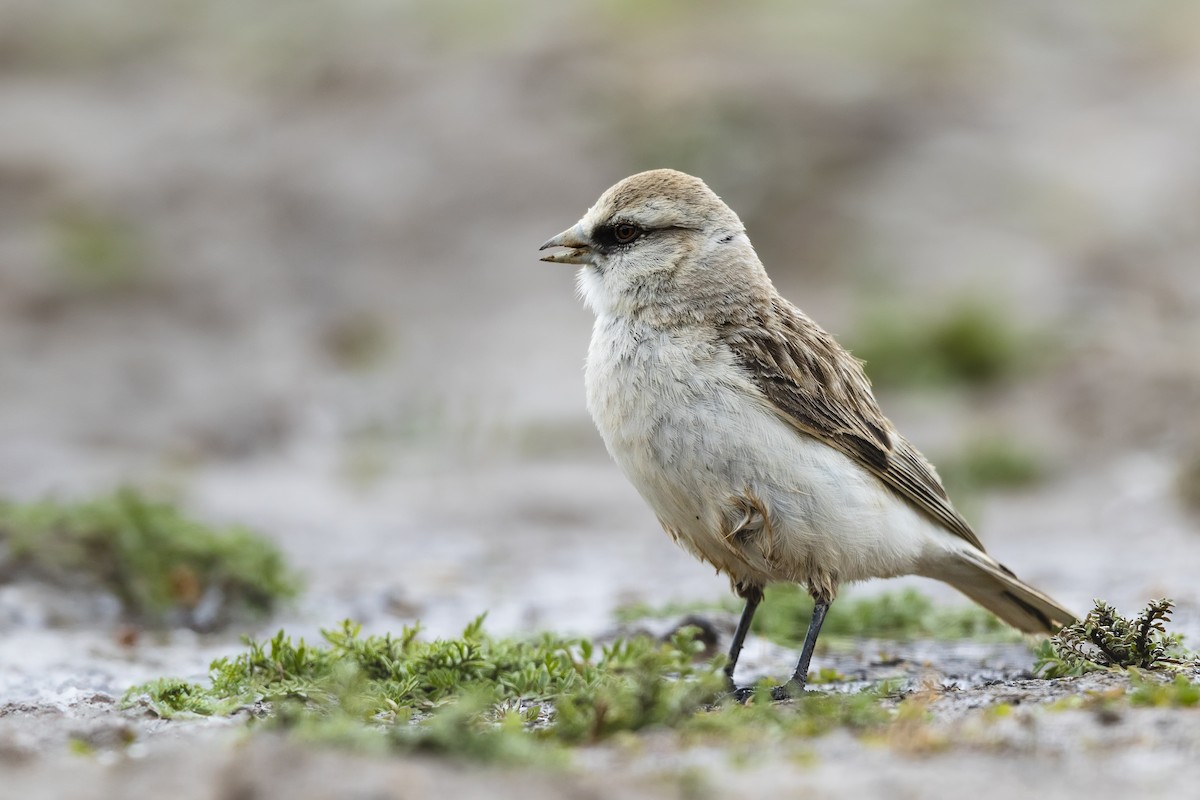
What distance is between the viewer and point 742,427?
5.03 meters

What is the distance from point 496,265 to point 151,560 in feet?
24.7

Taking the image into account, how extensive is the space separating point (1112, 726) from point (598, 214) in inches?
118

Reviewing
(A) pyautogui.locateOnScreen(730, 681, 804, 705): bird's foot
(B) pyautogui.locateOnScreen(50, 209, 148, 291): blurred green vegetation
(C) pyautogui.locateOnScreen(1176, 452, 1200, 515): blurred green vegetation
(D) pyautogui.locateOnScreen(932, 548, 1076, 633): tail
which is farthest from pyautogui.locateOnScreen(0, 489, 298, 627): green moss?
(B) pyautogui.locateOnScreen(50, 209, 148, 291): blurred green vegetation

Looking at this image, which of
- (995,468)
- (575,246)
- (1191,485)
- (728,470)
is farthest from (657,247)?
(995,468)

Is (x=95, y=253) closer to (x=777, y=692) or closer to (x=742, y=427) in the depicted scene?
(x=742, y=427)

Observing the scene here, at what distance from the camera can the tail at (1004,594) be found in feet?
18.2

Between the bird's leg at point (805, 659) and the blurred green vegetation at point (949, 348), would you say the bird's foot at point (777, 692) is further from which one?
the blurred green vegetation at point (949, 348)

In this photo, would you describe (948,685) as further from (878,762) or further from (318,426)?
(318,426)

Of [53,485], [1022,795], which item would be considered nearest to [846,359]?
[1022,795]

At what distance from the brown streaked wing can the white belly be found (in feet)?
0.25

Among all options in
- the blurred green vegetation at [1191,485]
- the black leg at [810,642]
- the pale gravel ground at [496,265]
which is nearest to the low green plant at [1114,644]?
the pale gravel ground at [496,265]

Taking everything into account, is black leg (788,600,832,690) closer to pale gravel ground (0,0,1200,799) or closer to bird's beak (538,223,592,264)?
pale gravel ground (0,0,1200,799)

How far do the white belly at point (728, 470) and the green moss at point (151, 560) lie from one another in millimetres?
2775

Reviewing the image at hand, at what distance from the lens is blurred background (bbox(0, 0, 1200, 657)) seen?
985 centimetres
